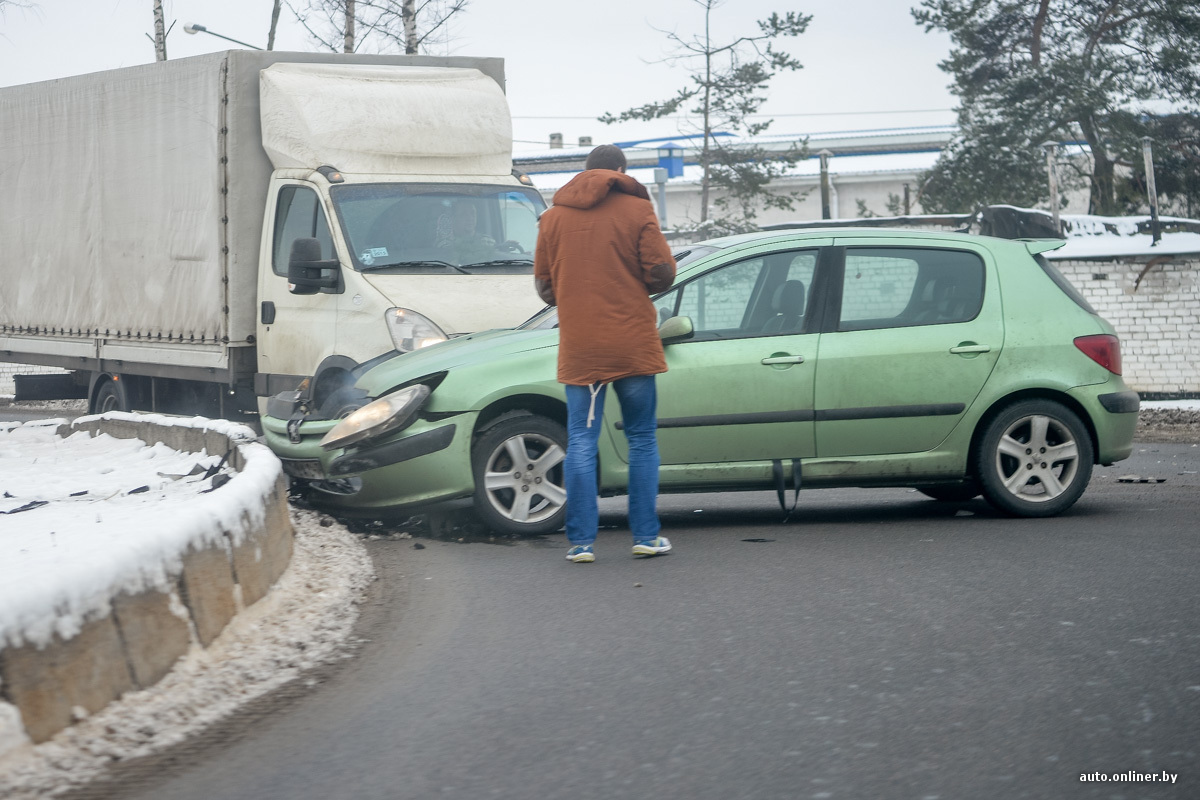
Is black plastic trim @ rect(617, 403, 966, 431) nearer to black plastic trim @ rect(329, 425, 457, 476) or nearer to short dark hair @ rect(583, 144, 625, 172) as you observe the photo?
black plastic trim @ rect(329, 425, 457, 476)

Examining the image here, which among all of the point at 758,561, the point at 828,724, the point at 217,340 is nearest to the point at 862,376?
the point at 758,561

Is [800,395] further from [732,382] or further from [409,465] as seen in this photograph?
[409,465]

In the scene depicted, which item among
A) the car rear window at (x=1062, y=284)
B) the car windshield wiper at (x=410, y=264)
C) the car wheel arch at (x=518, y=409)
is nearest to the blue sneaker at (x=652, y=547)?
the car wheel arch at (x=518, y=409)

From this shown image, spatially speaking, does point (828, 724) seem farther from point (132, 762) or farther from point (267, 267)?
point (267, 267)

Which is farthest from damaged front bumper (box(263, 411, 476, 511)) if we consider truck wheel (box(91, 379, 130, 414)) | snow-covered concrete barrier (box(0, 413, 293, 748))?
truck wheel (box(91, 379, 130, 414))

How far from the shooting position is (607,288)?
6.38 m

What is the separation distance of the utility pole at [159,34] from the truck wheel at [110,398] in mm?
16623

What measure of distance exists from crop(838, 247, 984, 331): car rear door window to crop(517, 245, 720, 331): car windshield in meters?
0.77

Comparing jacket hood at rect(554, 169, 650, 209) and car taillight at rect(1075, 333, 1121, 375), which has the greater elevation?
jacket hood at rect(554, 169, 650, 209)

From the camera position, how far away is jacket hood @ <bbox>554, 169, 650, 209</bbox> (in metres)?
6.39

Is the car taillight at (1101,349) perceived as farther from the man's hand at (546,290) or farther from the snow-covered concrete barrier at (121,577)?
the snow-covered concrete barrier at (121,577)

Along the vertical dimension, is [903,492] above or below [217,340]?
below

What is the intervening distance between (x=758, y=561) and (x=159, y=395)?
7428 mm

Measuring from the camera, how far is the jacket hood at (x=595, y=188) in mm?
6387
